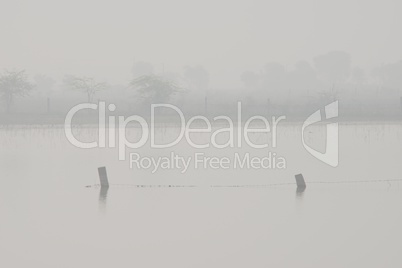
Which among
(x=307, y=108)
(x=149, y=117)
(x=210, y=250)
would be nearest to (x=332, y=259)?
(x=210, y=250)

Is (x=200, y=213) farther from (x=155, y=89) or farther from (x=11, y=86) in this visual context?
(x=11, y=86)

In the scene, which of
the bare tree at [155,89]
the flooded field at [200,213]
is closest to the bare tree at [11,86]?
the bare tree at [155,89]

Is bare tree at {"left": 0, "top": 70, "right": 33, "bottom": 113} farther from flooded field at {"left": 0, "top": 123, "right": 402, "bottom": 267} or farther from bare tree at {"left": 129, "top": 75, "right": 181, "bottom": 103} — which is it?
flooded field at {"left": 0, "top": 123, "right": 402, "bottom": 267}

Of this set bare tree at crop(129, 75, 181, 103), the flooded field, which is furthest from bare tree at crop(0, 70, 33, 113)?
the flooded field

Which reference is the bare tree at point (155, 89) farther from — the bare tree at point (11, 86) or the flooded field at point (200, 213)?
the flooded field at point (200, 213)

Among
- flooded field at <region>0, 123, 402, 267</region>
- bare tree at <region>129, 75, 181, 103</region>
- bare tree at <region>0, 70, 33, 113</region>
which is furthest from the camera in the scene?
bare tree at <region>129, 75, 181, 103</region>

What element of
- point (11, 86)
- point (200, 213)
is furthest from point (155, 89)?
point (200, 213)

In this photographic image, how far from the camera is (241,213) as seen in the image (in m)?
19.1

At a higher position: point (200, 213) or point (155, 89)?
point (155, 89)

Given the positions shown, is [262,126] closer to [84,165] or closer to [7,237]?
[84,165]

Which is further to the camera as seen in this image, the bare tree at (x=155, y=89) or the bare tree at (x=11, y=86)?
the bare tree at (x=155, y=89)

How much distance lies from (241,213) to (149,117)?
33.7m

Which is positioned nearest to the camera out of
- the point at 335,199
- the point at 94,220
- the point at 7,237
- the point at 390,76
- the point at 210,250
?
the point at 210,250

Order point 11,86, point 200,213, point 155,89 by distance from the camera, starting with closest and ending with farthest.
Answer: point 200,213
point 11,86
point 155,89
